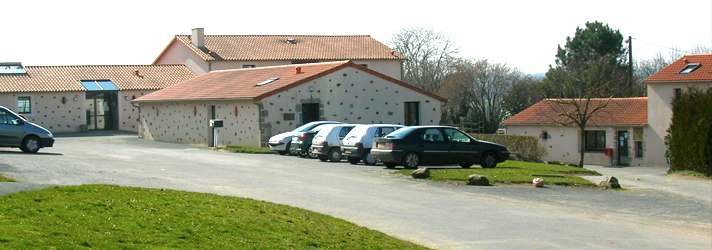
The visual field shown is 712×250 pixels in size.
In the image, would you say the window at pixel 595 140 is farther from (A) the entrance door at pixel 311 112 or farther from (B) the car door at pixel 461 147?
(B) the car door at pixel 461 147

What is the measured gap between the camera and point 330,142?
27.8m

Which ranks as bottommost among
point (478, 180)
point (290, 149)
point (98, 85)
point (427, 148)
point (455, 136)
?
point (478, 180)

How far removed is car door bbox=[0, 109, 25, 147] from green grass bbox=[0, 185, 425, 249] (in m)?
16.6

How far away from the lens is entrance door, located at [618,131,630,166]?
49.9 meters

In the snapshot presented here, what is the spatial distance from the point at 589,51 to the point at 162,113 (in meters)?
44.8

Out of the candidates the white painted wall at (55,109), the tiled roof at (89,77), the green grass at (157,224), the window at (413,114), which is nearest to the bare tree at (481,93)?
the tiled roof at (89,77)

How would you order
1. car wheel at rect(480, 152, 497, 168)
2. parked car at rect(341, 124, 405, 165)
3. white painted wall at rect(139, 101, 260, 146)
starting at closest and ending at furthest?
car wheel at rect(480, 152, 497, 168), parked car at rect(341, 124, 405, 165), white painted wall at rect(139, 101, 260, 146)

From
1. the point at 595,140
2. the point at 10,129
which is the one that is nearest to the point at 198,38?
the point at 595,140

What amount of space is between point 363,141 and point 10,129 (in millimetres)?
12234

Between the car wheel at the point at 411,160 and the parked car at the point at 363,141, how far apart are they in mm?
2416

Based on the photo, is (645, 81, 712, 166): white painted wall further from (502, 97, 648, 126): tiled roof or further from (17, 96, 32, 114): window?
(17, 96, 32, 114): window

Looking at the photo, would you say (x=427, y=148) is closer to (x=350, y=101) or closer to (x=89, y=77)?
(x=350, y=101)

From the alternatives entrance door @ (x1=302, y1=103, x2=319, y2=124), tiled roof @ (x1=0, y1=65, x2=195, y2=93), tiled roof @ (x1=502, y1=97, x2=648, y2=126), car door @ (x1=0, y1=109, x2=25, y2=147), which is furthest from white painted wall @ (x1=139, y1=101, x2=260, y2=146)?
tiled roof @ (x1=502, y1=97, x2=648, y2=126)

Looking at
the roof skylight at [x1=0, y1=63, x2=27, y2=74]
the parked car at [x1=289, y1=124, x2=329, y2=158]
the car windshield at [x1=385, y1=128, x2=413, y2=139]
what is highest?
the roof skylight at [x1=0, y1=63, x2=27, y2=74]
